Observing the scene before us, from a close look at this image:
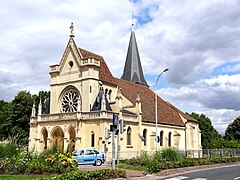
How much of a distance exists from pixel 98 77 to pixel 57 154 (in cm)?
2537

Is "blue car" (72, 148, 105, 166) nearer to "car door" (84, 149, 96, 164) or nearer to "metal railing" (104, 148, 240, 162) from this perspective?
"car door" (84, 149, 96, 164)

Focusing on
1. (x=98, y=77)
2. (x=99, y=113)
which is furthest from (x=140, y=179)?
(x=98, y=77)

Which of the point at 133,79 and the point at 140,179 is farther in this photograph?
the point at 133,79

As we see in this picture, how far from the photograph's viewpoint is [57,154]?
1819cm

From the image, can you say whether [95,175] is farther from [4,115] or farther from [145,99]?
[4,115]

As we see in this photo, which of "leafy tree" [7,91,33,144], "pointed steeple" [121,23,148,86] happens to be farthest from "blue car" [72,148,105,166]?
"leafy tree" [7,91,33,144]

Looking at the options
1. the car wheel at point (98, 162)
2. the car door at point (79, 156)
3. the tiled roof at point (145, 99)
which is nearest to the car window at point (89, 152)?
the car door at point (79, 156)

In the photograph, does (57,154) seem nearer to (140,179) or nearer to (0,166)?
(0,166)

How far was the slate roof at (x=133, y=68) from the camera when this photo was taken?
58.8 meters

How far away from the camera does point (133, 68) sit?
194 feet

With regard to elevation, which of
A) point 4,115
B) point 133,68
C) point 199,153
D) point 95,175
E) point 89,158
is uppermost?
point 133,68

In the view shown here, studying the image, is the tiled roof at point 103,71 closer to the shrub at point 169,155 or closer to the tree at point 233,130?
the shrub at point 169,155

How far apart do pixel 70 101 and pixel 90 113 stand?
634 centimetres

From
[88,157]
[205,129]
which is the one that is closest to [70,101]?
[88,157]
